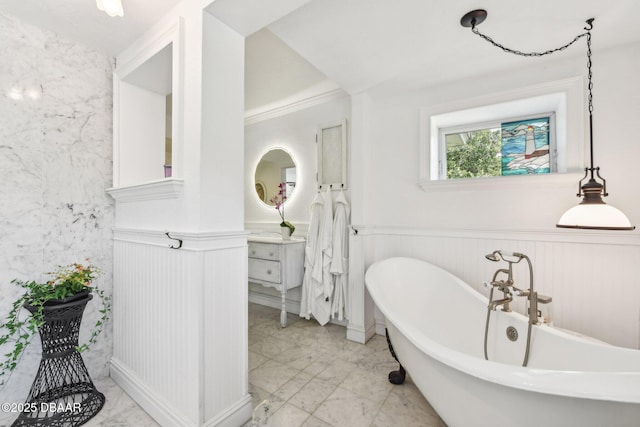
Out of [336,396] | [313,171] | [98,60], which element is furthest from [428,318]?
[98,60]

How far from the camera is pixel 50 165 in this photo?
1.52m

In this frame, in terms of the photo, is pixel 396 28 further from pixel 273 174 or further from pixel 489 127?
pixel 273 174

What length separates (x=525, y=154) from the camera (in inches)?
79.4

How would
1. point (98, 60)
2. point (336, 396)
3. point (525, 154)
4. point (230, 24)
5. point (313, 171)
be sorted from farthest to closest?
point (313, 171) < point (525, 154) < point (98, 60) < point (336, 396) < point (230, 24)

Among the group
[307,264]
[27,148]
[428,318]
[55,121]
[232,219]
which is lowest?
[428,318]

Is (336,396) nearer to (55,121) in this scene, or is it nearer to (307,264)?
(307,264)

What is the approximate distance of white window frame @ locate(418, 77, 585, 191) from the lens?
Answer: 169 cm

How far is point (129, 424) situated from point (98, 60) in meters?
2.16

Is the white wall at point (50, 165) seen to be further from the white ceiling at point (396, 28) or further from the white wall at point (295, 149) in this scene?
the white wall at point (295, 149)

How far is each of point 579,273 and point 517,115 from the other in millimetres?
1224

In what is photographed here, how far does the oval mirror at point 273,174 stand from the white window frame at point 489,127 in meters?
1.52

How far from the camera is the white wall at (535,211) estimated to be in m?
1.59

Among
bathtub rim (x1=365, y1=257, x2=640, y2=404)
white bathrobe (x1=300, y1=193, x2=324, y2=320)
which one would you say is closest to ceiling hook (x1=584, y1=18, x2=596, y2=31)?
bathtub rim (x1=365, y1=257, x2=640, y2=404)

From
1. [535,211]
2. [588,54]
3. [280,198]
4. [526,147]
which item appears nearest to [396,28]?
[588,54]
